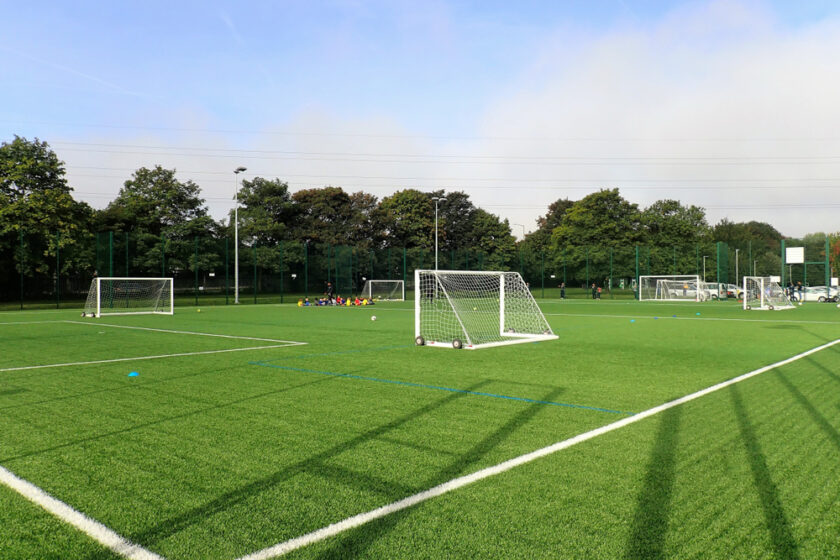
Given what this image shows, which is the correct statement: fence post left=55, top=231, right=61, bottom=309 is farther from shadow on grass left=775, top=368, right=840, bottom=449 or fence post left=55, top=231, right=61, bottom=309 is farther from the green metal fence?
shadow on grass left=775, top=368, right=840, bottom=449

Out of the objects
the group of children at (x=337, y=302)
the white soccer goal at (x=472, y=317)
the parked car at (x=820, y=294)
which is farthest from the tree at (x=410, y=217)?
the white soccer goal at (x=472, y=317)

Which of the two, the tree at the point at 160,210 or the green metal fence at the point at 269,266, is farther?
the tree at the point at 160,210

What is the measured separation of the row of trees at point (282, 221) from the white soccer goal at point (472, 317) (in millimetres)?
24757

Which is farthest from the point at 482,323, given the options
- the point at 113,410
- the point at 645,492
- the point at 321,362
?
the point at 645,492

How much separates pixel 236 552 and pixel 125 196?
53.1m

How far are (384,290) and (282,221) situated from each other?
2808 cm

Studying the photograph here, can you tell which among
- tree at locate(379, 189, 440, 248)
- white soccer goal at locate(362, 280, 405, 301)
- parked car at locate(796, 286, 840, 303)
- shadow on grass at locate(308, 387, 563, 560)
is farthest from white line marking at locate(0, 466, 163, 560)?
tree at locate(379, 189, 440, 248)

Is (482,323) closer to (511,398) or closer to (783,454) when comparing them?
(511,398)

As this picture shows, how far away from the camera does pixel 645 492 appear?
3.80 m

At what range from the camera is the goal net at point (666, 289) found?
47.2 metres

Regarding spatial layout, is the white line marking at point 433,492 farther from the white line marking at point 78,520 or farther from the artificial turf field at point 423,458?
the white line marking at point 78,520

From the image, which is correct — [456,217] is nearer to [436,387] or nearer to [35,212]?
[35,212]

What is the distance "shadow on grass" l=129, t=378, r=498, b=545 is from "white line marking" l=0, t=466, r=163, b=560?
0.28ft


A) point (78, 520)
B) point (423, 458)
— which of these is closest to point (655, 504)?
point (423, 458)
